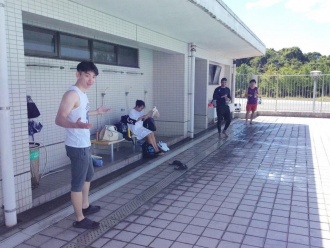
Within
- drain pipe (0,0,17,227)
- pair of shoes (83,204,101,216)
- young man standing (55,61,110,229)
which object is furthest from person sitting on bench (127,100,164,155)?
drain pipe (0,0,17,227)

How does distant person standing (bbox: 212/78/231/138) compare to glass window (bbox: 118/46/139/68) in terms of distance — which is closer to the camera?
glass window (bbox: 118/46/139/68)

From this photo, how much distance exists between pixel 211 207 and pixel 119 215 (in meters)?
1.20

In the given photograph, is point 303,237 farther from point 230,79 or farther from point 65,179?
point 230,79

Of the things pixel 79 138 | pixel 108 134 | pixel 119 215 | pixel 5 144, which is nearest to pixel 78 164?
pixel 79 138

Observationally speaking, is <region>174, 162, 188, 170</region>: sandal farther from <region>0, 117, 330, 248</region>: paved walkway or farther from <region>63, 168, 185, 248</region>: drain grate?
<region>63, 168, 185, 248</region>: drain grate

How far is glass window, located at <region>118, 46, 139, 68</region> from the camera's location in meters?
7.24

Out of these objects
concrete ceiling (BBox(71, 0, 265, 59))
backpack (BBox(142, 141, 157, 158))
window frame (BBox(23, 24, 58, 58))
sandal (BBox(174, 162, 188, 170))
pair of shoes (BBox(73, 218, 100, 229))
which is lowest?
pair of shoes (BBox(73, 218, 100, 229))

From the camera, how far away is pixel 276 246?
3102 mm

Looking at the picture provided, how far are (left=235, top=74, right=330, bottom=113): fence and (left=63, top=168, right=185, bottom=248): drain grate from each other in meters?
12.1

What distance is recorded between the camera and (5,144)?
11.0ft

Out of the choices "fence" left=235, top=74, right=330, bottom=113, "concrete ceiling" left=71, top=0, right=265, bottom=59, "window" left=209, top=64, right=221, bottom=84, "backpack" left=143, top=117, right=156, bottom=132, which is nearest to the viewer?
"concrete ceiling" left=71, top=0, right=265, bottom=59

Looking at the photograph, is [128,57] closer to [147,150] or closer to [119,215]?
[147,150]

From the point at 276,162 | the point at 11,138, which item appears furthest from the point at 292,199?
the point at 11,138

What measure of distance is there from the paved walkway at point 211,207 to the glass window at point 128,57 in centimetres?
246
